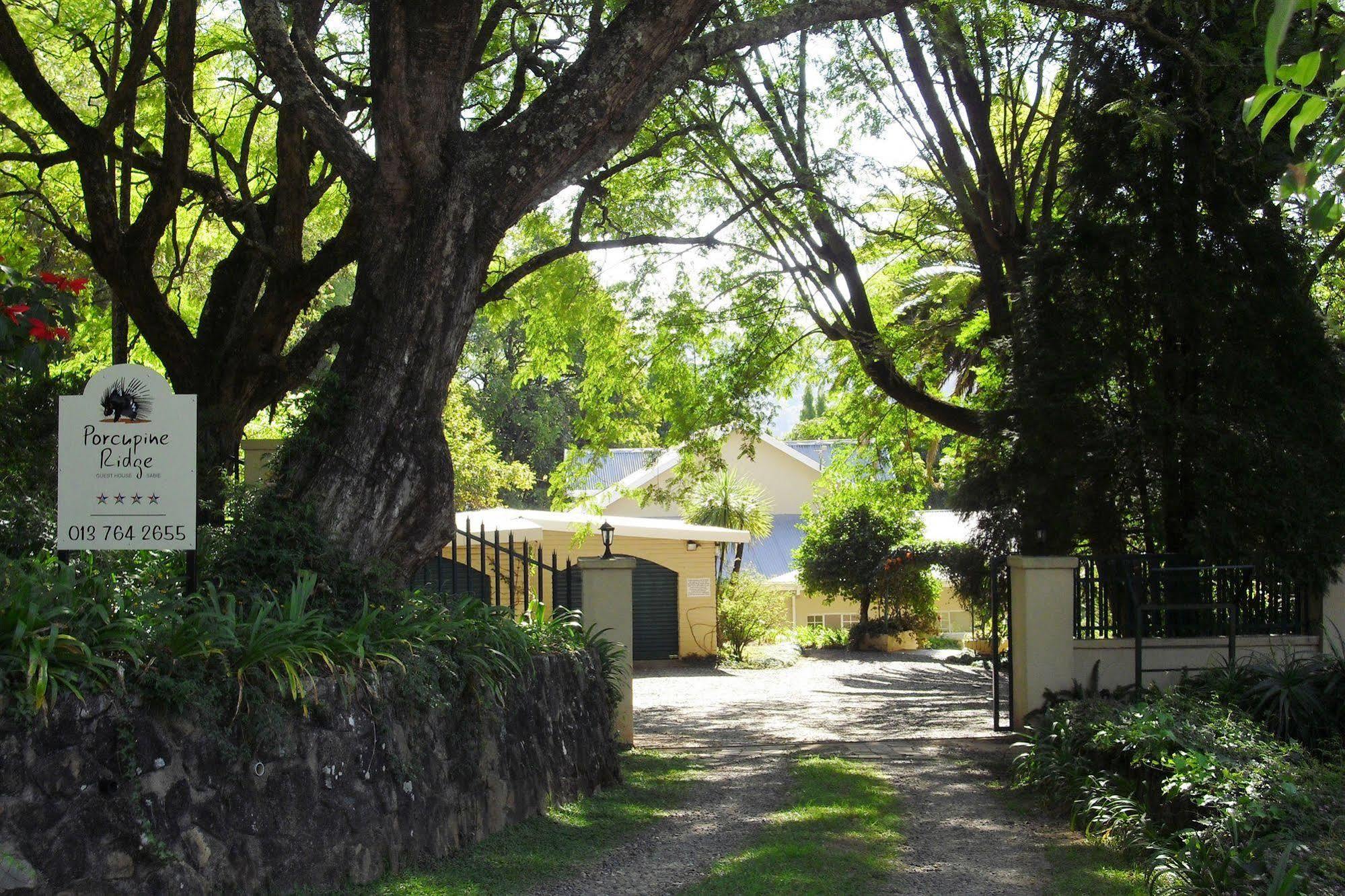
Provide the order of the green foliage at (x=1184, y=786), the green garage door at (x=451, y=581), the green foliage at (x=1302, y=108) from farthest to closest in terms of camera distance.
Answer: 1. the green garage door at (x=451, y=581)
2. the green foliage at (x=1184, y=786)
3. the green foliage at (x=1302, y=108)

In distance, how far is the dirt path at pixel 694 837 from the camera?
643 cm

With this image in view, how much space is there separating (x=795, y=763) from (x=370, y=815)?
5255 mm

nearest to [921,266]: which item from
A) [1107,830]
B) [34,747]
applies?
[1107,830]

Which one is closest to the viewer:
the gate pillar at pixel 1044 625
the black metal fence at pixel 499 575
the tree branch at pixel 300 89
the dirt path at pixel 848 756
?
the dirt path at pixel 848 756

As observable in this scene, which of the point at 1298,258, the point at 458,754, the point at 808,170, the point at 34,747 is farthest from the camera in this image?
the point at 808,170

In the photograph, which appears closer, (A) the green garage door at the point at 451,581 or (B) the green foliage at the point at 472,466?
(A) the green garage door at the point at 451,581

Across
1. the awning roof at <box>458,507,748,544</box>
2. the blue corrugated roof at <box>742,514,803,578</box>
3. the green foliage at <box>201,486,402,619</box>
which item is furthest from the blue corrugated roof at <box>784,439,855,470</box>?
the green foliage at <box>201,486,402,619</box>

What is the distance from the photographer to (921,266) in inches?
831

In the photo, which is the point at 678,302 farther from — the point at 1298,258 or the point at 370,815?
the point at 370,815

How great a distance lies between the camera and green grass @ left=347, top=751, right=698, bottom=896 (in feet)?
19.9

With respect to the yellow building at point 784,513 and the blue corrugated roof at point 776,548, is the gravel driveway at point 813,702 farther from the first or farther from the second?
the blue corrugated roof at point 776,548

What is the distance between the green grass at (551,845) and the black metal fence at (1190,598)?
4.34 m

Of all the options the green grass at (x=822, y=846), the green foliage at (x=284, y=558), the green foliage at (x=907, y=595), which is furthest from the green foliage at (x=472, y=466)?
the green foliage at (x=284, y=558)

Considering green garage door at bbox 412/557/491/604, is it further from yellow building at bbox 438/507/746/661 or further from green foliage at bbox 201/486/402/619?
yellow building at bbox 438/507/746/661
